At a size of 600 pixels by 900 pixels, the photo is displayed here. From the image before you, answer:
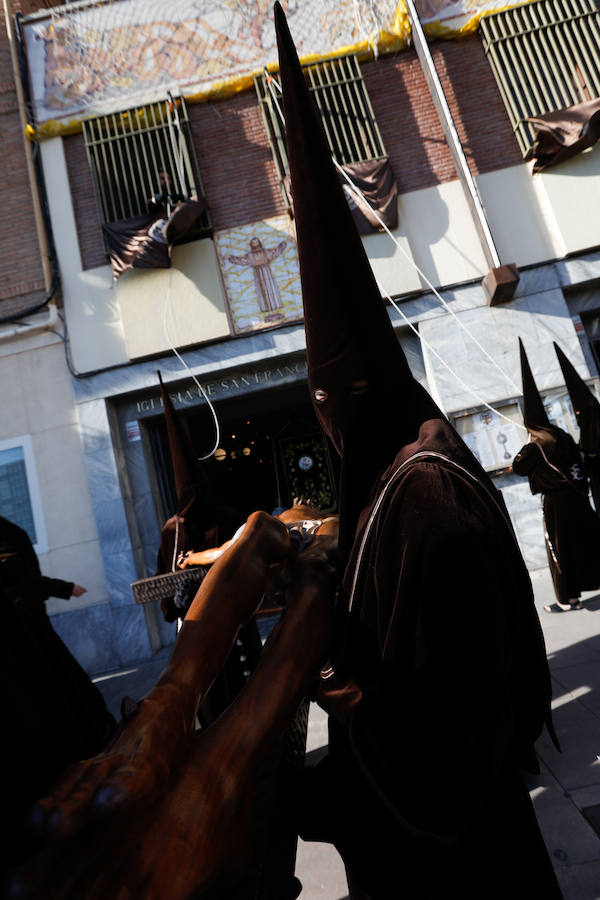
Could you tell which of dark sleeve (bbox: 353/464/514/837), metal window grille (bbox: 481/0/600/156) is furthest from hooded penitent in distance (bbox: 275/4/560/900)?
metal window grille (bbox: 481/0/600/156)

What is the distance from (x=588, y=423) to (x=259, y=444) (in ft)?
21.6

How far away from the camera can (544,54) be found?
809 cm

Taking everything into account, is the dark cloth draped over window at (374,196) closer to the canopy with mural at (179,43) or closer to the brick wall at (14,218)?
the canopy with mural at (179,43)

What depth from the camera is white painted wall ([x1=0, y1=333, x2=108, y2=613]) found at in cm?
761

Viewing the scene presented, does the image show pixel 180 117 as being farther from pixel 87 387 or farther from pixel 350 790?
pixel 350 790

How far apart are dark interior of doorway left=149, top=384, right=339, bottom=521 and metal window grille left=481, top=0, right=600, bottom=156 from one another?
5.21 m

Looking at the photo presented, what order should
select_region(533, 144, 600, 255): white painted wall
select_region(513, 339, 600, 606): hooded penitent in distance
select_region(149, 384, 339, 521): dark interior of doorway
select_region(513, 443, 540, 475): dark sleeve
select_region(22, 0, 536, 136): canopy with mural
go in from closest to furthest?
select_region(513, 339, 600, 606): hooded penitent in distance
select_region(513, 443, 540, 475): dark sleeve
select_region(533, 144, 600, 255): white painted wall
select_region(22, 0, 536, 136): canopy with mural
select_region(149, 384, 339, 521): dark interior of doorway

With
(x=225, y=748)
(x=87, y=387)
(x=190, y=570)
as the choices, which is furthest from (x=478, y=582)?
(x=87, y=387)

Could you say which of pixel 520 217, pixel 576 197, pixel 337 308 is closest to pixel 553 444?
pixel 520 217

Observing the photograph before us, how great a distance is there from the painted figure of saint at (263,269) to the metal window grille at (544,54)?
3.82 metres

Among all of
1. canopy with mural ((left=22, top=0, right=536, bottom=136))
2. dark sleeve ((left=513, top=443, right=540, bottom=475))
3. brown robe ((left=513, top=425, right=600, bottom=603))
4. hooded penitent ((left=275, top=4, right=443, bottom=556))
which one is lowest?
brown robe ((left=513, top=425, right=600, bottom=603))

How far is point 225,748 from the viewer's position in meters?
0.83

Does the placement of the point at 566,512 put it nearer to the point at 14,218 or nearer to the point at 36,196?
the point at 36,196

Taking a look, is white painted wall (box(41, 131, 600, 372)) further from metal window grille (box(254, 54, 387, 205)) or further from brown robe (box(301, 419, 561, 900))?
brown robe (box(301, 419, 561, 900))
